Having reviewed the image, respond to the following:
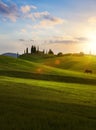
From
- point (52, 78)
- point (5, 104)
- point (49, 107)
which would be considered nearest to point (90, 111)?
point (49, 107)

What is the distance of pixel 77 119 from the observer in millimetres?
19516

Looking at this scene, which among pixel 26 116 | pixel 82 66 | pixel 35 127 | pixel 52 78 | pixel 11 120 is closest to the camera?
pixel 35 127

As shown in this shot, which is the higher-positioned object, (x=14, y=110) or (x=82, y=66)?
(x=82, y=66)

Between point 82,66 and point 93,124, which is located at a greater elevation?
point 82,66

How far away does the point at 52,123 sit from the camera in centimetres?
1798

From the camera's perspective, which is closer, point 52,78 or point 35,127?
point 35,127

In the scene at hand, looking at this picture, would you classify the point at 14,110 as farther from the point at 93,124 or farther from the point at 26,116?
the point at 93,124

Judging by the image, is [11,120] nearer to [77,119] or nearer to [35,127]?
[35,127]

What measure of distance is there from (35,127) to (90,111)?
7.81 m

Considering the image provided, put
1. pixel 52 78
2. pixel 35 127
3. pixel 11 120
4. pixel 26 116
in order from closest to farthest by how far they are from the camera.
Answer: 1. pixel 35 127
2. pixel 11 120
3. pixel 26 116
4. pixel 52 78

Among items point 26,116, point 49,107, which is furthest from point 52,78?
point 26,116

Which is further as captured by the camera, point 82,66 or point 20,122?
point 82,66

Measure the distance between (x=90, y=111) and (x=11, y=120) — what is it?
7733mm

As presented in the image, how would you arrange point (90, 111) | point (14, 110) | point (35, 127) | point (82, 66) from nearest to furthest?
1. point (35, 127)
2. point (14, 110)
3. point (90, 111)
4. point (82, 66)
